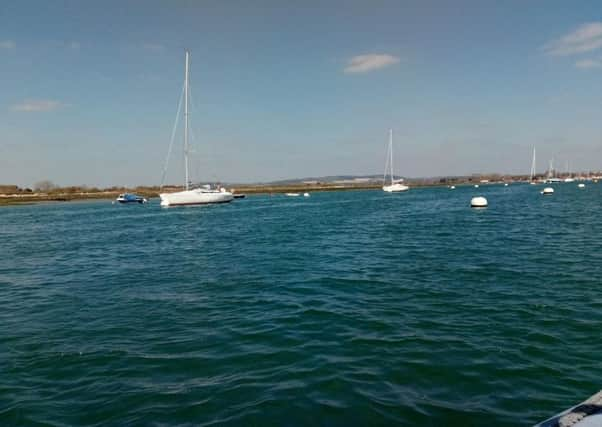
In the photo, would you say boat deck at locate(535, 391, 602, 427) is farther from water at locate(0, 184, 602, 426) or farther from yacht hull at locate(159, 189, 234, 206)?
yacht hull at locate(159, 189, 234, 206)

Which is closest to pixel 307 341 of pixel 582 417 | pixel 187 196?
pixel 582 417

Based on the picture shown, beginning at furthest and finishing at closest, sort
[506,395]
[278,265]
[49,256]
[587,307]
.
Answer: [49,256] → [278,265] → [587,307] → [506,395]

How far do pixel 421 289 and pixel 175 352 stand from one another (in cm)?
946

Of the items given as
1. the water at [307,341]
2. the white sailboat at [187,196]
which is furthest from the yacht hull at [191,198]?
the water at [307,341]

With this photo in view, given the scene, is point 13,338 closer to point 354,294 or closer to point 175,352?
point 175,352

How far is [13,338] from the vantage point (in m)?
10.9

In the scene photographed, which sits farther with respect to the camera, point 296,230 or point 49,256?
point 296,230

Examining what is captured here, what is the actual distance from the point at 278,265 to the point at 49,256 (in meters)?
17.4

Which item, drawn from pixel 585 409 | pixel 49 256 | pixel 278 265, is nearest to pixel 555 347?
pixel 585 409

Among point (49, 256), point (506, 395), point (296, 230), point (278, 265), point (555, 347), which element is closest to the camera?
point (506, 395)

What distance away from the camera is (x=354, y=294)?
48.3 ft

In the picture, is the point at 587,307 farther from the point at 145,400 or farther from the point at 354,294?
the point at 145,400

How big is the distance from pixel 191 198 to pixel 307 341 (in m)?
75.5

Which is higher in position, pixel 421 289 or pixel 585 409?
pixel 585 409
